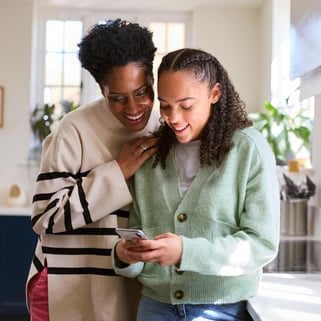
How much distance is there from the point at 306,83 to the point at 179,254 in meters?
1.28

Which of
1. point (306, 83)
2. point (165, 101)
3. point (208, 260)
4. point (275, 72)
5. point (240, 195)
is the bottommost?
point (208, 260)

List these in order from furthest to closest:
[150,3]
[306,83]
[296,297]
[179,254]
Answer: [150,3], [306,83], [296,297], [179,254]

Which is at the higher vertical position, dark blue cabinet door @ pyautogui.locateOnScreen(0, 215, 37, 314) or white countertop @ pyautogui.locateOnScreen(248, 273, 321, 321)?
white countertop @ pyautogui.locateOnScreen(248, 273, 321, 321)

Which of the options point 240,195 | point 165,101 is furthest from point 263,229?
point 165,101

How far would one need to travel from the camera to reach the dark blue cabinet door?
3.94m

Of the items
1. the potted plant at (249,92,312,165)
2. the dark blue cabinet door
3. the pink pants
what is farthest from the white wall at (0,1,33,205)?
the pink pants

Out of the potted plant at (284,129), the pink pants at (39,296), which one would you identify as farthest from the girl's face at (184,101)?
the potted plant at (284,129)

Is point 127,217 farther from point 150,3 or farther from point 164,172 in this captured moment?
point 150,3

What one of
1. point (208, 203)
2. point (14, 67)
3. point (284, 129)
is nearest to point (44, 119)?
point (14, 67)

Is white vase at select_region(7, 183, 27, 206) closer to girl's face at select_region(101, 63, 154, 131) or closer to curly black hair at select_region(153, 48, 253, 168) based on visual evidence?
girl's face at select_region(101, 63, 154, 131)

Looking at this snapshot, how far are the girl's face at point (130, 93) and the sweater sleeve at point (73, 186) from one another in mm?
111

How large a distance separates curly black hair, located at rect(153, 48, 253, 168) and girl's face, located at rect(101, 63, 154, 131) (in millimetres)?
133

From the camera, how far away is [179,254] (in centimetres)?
101

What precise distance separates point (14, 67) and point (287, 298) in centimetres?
351
